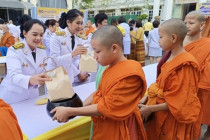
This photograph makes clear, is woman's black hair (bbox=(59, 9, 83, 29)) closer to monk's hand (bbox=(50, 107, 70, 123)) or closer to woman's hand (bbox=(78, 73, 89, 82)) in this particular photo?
woman's hand (bbox=(78, 73, 89, 82))

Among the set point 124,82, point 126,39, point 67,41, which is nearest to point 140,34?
point 126,39

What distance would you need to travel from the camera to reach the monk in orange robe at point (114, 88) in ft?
3.31

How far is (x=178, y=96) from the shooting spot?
4.35ft

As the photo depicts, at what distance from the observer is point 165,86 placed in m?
1.42

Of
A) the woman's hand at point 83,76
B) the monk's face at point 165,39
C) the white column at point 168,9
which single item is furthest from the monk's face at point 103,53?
the white column at point 168,9

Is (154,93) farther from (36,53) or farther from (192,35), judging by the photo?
(36,53)

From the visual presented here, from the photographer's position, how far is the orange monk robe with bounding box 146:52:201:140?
1.31 meters

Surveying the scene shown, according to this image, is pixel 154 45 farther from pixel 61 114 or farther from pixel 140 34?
pixel 61 114

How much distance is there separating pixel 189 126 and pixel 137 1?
1010 inches

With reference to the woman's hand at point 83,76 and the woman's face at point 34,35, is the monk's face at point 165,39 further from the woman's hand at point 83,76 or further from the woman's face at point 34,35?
the woman's hand at point 83,76

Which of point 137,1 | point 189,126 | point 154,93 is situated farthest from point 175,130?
point 137,1

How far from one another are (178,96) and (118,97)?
0.56m

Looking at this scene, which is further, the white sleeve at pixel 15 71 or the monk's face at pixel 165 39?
the white sleeve at pixel 15 71

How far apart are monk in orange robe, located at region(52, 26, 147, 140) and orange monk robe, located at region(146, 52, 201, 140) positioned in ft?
1.27
